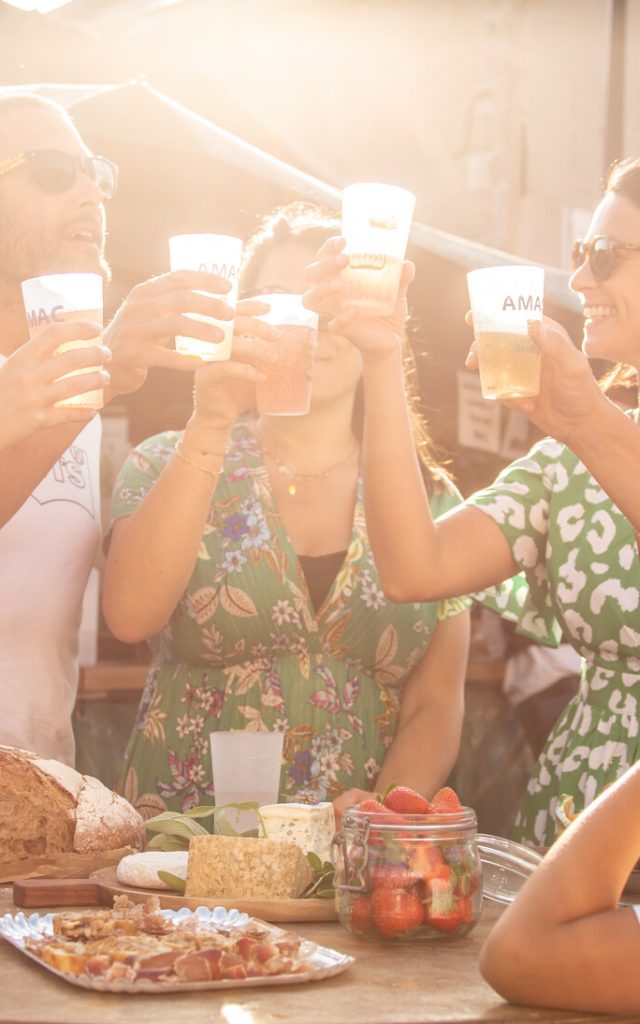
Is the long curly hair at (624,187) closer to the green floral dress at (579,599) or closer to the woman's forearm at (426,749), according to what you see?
the green floral dress at (579,599)

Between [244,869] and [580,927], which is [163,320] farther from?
[580,927]

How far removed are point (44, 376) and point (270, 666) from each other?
1139 mm

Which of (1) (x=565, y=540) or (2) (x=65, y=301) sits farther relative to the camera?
(1) (x=565, y=540)

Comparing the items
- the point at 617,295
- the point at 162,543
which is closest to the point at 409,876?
the point at 162,543

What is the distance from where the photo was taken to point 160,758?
9.78 feet

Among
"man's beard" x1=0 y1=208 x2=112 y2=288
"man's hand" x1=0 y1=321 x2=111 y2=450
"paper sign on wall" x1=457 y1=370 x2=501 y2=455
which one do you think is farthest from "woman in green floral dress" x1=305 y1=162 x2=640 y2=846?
"paper sign on wall" x1=457 y1=370 x2=501 y2=455

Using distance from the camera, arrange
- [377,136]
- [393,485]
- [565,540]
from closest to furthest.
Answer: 1. [393,485]
2. [565,540]
3. [377,136]

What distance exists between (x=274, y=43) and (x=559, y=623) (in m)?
7.58

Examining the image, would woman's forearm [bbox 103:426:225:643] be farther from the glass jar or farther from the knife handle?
the glass jar

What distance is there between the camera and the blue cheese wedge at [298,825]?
1.95m

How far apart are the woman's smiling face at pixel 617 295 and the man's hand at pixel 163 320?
0.91 metres

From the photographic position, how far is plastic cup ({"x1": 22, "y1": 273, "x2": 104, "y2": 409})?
6.82ft

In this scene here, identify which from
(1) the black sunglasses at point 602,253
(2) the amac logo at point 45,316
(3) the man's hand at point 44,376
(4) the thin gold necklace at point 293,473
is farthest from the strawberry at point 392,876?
(4) the thin gold necklace at point 293,473

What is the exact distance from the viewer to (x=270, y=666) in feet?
9.80
